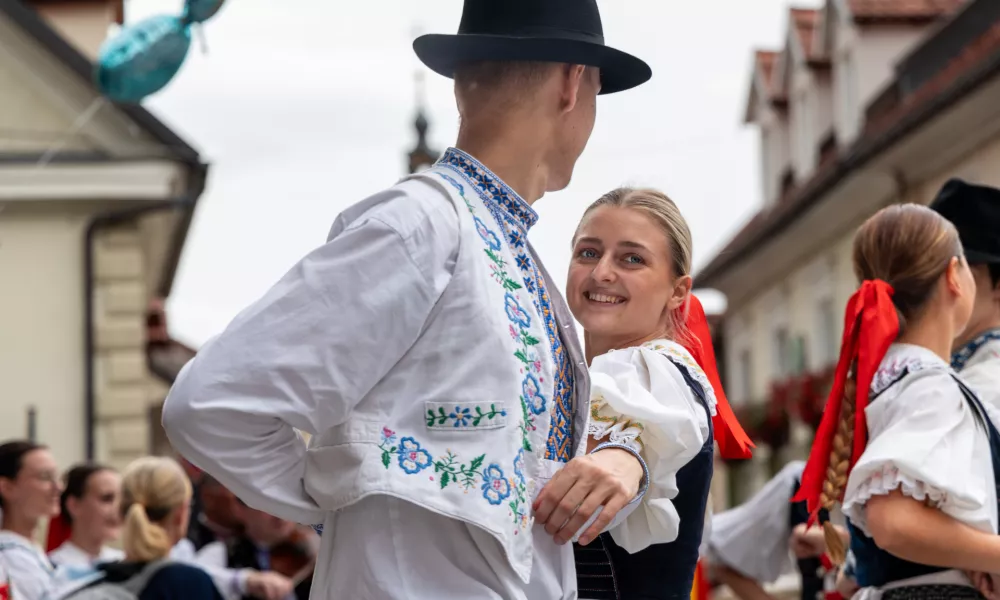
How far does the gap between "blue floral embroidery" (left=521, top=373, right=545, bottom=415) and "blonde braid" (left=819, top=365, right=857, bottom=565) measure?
1.54 m

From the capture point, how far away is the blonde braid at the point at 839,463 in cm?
393

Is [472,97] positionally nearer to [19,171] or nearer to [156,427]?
[19,171]

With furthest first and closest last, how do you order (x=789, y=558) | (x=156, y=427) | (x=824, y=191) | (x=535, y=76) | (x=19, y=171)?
(x=156, y=427)
(x=824, y=191)
(x=19, y=171)
(x=789, y=558)
(x=535, y=76)

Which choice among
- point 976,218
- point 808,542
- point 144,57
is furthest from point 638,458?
point 144,57

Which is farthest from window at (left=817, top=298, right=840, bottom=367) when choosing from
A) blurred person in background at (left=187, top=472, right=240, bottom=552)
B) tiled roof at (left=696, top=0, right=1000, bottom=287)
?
blurred person in background at (left=187, top=472, right=240, bottom=552)

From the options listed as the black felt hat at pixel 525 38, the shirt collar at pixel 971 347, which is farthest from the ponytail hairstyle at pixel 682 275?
the shirt collar at pixel 971 347

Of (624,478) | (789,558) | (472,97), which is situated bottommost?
(789,558)

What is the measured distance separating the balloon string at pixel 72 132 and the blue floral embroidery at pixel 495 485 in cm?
1371

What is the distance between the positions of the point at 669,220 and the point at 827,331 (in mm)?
20075

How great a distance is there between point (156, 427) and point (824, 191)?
907 centimetres

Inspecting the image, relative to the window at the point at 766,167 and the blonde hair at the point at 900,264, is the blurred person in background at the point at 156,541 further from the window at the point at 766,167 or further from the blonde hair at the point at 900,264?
the window at the point at 766,167

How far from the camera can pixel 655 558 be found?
3172mm

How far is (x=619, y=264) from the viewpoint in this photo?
3.34 metres

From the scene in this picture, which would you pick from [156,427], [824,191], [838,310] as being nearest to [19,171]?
[156,427]
